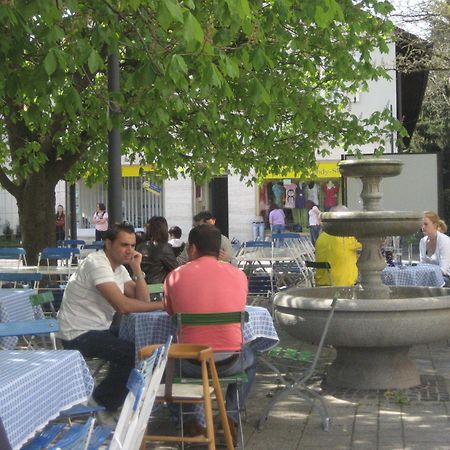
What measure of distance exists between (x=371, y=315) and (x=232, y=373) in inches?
75.9

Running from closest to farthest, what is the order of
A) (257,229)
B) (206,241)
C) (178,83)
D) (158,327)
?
1. (206,241)
2. (158,327)
3. (178,83)
4. (257,229)

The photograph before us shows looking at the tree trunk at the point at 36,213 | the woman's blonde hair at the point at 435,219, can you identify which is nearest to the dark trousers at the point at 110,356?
the woman's blonde hair at the point at 435,219

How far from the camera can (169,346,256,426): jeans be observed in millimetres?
5969

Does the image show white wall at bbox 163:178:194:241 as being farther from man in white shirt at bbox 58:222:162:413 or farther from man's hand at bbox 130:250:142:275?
man in white shirt at bbox 58:222:162:413

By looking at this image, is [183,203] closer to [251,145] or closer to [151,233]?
[251,145]

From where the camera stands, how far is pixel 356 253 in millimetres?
10930

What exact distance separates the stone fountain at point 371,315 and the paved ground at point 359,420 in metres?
0.21

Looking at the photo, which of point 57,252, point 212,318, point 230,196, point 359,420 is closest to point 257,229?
point 230,196

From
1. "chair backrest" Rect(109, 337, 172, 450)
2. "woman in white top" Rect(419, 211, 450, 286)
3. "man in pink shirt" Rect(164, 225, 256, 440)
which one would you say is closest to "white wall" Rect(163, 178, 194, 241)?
"woman in white top" Rect(419, 211, 450, 286)

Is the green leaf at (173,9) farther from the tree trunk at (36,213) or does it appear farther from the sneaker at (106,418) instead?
the tree trunk at (36,213)

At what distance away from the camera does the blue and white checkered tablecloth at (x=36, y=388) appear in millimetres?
3918

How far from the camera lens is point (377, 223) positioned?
8.10m

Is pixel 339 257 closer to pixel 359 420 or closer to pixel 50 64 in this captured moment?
pixel 359 420

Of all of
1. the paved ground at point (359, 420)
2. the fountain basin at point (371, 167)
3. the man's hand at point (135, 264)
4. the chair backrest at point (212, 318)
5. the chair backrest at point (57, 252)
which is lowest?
the paved ground at point (359, 420)
